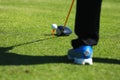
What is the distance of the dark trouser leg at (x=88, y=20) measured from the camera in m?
4.72

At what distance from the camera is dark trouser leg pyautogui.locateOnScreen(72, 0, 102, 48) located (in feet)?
15.5

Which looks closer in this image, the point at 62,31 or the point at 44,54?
the point at 44,54

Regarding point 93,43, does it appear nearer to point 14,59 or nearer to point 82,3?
point 82,3

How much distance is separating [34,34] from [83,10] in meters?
2.20

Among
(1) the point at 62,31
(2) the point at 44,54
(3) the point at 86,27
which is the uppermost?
(3) the point at 86,27

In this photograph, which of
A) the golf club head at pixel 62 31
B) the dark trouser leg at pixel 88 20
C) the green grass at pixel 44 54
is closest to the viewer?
the green grass at pixel 44 54

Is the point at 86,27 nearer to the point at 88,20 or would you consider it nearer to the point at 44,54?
the point at 88,20

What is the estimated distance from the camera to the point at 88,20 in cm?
478

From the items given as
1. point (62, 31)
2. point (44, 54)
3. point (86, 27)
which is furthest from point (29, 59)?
point (62, 31)

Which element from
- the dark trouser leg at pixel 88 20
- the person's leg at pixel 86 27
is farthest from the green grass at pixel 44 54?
the dark trouser leg at pixel 88 20

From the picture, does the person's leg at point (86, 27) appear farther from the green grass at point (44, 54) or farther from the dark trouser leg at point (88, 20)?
the green grass at point (44, 54)

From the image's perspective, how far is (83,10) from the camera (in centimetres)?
475

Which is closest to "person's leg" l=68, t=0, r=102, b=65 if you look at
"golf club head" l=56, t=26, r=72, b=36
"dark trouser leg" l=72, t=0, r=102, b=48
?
"dark trouser leg" l=72, t=0, r=102, b=48

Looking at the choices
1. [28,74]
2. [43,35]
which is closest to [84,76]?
[28,74]
